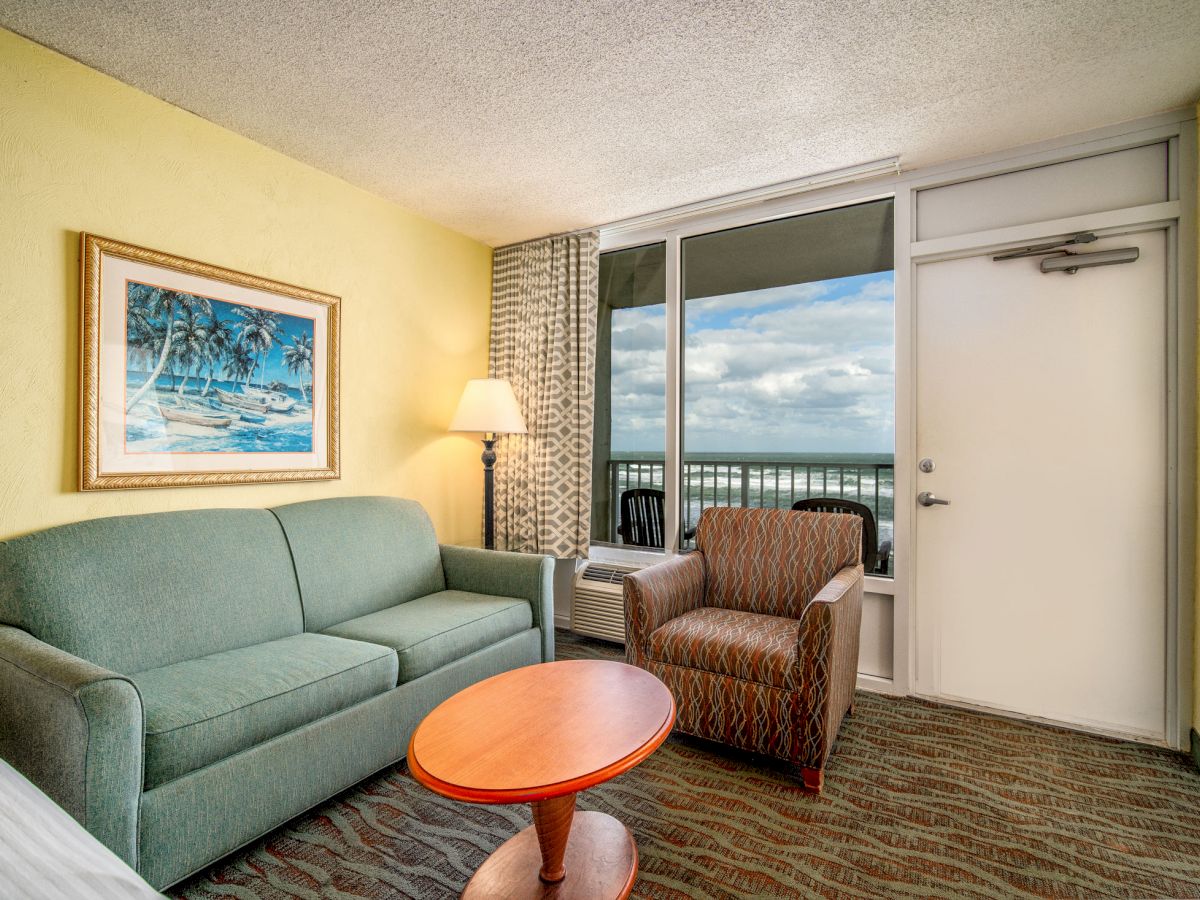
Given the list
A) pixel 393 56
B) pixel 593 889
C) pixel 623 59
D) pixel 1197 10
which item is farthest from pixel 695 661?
pixel 1197 10

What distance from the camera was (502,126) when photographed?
252 cm

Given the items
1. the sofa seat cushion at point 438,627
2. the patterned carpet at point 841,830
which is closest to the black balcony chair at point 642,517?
the sofa seat cushion at point 438,627

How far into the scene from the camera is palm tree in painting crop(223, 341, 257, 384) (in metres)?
2.57

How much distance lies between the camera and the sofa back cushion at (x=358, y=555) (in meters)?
2.57

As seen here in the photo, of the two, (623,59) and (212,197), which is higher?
(623,59)

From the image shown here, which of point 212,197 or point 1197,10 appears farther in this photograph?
point 212,197

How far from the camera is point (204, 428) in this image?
2.50m

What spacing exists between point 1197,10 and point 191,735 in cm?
353

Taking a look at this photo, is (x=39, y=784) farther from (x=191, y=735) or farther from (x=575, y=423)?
(x=575, y=423)

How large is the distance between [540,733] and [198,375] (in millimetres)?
2000

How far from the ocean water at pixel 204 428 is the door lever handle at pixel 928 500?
113 inches

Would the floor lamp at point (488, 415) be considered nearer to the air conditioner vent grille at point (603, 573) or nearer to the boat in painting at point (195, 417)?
the air conditioner vent grille at point (603, 573)

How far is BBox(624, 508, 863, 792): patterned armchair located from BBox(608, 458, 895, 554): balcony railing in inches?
23.9

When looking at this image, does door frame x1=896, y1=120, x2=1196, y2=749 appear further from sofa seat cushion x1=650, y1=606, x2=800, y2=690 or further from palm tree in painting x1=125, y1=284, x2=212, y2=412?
palm tree in painting x1=125, y1=284, x2=212, y2=412
